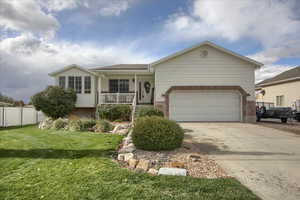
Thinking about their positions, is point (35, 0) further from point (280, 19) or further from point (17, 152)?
point (280, 19)

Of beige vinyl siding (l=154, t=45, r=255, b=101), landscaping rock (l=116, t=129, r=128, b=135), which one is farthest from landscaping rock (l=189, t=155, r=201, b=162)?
beige vinyl siding (l=154, t=45, r=255, b=101)

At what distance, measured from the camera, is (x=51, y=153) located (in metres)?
5.31

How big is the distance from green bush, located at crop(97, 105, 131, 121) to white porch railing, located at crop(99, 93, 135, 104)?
1481 millimetres

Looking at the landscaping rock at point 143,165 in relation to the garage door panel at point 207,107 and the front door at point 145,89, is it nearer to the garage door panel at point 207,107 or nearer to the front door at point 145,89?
the garage door panel at point 207,107

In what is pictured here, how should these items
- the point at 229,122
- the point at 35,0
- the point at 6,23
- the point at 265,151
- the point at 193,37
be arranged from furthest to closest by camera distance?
the point at 193,37 < the point at 229,122 < the point at 6,23 < the point at 35,0 < the point at 265,151

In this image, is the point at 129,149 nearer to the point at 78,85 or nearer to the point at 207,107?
the point at 207,107

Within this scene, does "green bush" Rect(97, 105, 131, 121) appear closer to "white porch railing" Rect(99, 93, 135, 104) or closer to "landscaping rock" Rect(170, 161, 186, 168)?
"white porch railing" Rect(99, 93, 135, 104)

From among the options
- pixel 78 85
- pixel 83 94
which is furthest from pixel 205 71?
pixel 78 85

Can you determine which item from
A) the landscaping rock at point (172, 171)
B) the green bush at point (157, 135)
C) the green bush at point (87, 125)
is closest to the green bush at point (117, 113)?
the green bush at point (87, 125)

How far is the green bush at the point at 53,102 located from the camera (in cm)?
1325

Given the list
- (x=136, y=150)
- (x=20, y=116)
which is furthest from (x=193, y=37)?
(x=20, y=116)

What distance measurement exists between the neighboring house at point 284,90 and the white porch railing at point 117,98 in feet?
56.5

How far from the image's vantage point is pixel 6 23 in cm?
1117

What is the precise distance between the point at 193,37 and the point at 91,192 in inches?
555
